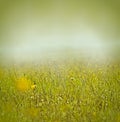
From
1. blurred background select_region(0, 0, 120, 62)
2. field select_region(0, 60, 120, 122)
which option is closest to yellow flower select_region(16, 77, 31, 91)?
field select_region(0, 60, 120, 122)

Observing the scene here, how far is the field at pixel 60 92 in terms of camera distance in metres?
1.89

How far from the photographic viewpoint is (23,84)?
1.92m

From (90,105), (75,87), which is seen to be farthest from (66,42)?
(90,105)

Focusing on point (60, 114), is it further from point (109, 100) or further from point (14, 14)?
point (14, 14)

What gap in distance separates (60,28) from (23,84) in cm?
48

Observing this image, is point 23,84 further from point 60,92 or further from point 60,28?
point 60,28

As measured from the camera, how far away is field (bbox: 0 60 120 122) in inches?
74.3

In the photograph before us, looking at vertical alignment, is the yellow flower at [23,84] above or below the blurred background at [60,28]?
below

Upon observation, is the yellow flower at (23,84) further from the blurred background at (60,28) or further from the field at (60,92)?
the blurred background at (60,28)

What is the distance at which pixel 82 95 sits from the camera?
192 cm

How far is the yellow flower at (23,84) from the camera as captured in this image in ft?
6.29

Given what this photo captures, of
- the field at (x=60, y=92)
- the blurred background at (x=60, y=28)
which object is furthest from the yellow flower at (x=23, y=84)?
the blurred background at (x=60, y=28)

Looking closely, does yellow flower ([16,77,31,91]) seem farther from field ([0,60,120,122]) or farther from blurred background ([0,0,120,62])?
blurred background ([0,0,120,62])

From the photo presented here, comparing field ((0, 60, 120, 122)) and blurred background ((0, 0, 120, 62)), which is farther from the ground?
blurred background ((0, 0, 120, 62))
